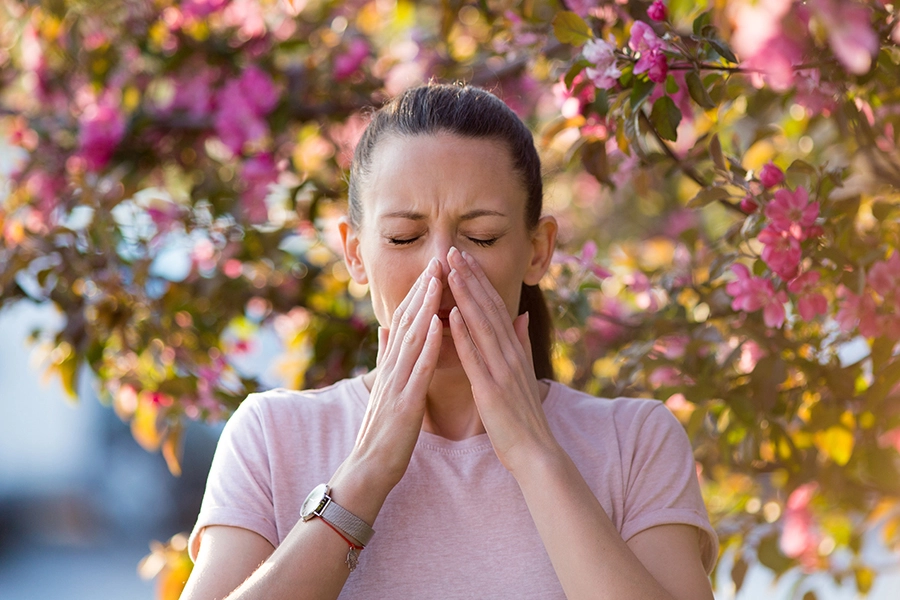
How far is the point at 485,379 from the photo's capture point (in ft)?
5.02

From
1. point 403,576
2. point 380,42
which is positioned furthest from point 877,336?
point 380,42

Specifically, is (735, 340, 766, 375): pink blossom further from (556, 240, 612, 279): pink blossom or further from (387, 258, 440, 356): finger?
(387, 258, 440, 356): finger

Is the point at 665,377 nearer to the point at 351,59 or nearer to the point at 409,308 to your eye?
the point at 409,308

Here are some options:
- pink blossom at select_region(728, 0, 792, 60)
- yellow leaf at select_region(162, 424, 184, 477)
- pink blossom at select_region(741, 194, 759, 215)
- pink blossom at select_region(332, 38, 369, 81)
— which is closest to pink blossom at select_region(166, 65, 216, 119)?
pink blossom at select_region(332, 38, 369, 81)

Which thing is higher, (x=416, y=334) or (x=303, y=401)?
(x=416, y=334)

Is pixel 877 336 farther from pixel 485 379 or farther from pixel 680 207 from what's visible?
pixel 680 207

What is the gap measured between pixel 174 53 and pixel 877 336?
238 cm

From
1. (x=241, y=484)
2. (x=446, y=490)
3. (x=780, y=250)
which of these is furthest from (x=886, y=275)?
(x=241, y=484)

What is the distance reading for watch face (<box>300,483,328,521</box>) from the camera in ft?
4.66

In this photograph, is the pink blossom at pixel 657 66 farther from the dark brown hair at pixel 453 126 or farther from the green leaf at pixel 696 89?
the dark brown hair at pixel 453 126

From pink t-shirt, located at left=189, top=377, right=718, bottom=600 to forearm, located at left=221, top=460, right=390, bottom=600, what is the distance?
5.5 inches

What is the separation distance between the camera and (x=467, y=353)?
1.54 m

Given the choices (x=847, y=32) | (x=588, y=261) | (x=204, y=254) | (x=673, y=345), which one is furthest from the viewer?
(x=204, y=254)

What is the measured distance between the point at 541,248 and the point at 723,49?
0.49 meters
